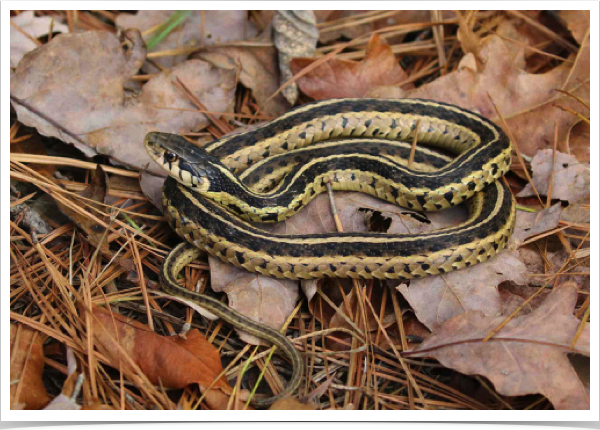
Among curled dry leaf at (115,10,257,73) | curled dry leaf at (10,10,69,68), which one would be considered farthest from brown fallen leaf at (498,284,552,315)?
curled dry leaf at (10,10,69,68)

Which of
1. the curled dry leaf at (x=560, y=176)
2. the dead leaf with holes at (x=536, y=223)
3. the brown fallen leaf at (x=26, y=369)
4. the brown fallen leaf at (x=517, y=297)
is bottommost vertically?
the brown fallen leaf at (x=517, y=297)

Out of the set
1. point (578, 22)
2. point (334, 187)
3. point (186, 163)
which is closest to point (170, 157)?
point (186, 163)

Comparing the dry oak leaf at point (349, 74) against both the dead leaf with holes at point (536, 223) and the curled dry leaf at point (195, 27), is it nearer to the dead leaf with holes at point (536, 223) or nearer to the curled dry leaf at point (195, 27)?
the curled dry leaf at point (195, 27)

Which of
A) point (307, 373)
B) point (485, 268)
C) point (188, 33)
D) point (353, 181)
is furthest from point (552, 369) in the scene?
point (188, 33)

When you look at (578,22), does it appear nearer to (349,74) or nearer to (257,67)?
(349,74)

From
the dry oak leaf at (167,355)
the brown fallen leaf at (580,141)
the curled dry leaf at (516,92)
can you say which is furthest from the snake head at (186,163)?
the brown fallen leaf at (580,141)

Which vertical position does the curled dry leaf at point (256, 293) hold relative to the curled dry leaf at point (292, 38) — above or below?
below

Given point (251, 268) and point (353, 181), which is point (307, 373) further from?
point (353, 181)
